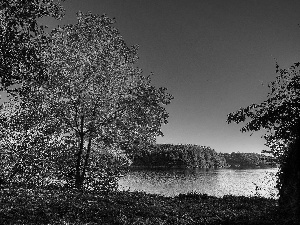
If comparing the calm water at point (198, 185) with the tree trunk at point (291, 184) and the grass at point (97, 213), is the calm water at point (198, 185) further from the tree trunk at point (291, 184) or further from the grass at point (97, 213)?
the tree trunk at point (291, 184)

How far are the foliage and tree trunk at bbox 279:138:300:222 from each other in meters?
10.7

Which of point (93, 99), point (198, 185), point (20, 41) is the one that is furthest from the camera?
point (198, 185)

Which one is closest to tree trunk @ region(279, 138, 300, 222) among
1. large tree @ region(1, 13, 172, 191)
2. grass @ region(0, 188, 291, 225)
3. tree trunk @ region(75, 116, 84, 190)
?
grass @ region(0, 188, 291, 225)

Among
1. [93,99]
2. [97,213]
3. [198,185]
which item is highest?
[93,99]

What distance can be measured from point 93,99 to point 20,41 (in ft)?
28.8

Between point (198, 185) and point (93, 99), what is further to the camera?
point (198, 185)

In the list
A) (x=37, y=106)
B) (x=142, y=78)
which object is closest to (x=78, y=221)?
(x=37, y=106)

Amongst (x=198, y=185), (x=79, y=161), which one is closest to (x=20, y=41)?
(x=79, y=161)

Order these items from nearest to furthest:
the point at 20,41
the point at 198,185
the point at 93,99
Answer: the point at 20,41
the point at 93,99
the point at 198,185

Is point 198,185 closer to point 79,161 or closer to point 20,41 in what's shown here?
point 79,161

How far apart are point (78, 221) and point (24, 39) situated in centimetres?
677

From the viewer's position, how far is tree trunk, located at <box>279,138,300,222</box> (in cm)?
1025

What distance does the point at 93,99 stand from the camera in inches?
722

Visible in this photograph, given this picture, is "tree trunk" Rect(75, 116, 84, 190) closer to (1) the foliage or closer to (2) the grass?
(2) the grass
